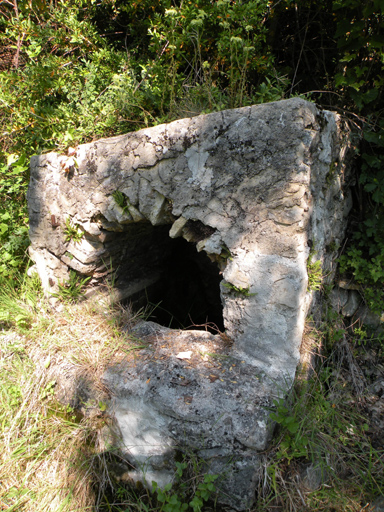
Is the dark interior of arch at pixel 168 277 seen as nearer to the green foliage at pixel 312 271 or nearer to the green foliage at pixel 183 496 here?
the green foliage at pixel 312 271

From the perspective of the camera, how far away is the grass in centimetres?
187

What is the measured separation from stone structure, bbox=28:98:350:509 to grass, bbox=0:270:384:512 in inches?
6.7

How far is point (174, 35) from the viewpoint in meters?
2.93

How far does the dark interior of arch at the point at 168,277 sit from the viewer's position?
3225 millimetres

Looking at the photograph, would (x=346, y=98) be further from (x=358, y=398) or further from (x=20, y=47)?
(x=20, y=47)

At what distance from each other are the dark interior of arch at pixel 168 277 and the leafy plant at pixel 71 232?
14.2 inches

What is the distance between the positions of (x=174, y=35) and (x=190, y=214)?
5.64 feet

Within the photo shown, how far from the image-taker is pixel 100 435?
215cm

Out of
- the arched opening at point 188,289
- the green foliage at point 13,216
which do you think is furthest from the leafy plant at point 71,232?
the arched opening at point 188,289

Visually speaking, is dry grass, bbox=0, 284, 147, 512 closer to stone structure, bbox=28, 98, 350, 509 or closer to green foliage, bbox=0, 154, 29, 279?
stone structure, bbox=28, 98, 350, 509

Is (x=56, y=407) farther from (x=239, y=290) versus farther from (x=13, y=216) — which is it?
(x=13, y=216)

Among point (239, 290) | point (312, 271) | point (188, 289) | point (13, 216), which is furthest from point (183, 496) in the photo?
point (13, 216)

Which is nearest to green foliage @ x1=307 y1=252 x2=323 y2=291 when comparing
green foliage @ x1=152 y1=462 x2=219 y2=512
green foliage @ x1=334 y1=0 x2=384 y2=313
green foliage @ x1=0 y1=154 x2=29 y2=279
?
green foliage @ x1=334 y1=0 x2=384 y2=313

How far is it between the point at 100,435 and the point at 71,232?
4.90 ft
